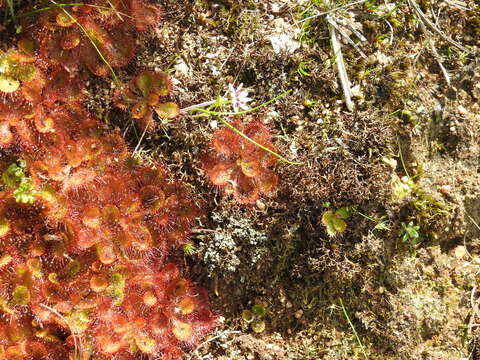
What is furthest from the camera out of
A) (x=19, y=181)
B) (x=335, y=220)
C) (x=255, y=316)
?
(x=255, y=316)

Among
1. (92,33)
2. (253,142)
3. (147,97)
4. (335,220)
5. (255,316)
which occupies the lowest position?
(255,316)

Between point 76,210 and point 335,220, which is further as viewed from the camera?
point 335,220

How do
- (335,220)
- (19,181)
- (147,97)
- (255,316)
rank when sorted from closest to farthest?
(19,181) → (147,97) → (335,220) → (255,316)

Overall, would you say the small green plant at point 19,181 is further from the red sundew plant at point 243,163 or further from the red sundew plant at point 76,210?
the red sundew plant at point 243,163

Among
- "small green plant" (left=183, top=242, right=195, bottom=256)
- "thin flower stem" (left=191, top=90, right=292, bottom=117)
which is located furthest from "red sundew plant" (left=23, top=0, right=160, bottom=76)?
"small green plant" (left=183, top=242, right=195, bottom=256)

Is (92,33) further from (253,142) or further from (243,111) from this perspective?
(253,142)

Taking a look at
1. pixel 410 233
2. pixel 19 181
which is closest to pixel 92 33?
pixel 19 181

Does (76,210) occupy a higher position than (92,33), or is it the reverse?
(92,33)

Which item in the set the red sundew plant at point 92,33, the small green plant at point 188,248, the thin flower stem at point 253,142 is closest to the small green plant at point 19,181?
the red sundew plant at point 92,33
